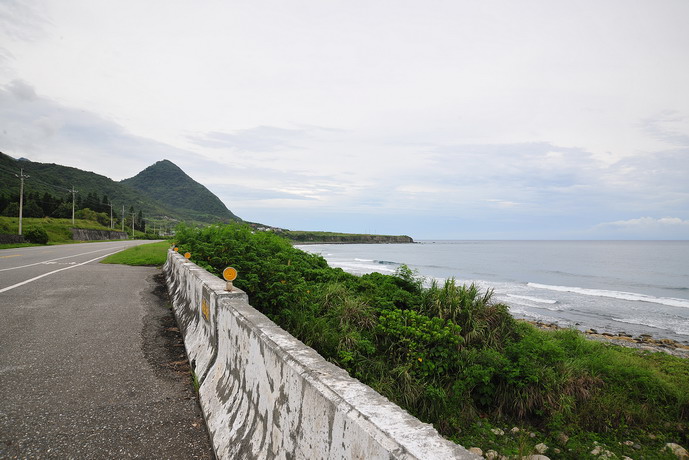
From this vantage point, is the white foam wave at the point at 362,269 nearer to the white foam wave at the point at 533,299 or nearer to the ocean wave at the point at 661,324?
the white foam wave at the point at 533,299

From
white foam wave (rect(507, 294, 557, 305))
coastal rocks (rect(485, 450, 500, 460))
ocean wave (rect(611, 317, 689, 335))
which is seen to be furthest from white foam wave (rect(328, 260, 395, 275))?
coastal rocks (rect(485, 450, 500, 460))

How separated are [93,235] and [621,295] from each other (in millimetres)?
71253

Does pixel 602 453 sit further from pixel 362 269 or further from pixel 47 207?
pixel 47 207

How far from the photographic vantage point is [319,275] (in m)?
11.4

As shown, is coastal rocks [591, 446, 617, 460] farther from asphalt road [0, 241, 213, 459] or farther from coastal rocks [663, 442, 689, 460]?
asphalt road [0, 241, 213, 459]

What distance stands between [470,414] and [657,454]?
2776 millimetres

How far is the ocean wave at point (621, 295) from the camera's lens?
27.8 metres

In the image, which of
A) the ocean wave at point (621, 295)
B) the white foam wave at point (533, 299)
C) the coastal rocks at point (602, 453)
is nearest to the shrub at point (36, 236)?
the white foam wave at point (533, 299)

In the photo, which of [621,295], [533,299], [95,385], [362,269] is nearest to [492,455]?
[95,385]

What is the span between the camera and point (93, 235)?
204ft

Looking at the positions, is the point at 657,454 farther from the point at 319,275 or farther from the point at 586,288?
the point at 586,288

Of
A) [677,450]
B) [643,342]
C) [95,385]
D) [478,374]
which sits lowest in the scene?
[643,342]

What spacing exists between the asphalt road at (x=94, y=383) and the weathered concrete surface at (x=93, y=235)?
55.6 m

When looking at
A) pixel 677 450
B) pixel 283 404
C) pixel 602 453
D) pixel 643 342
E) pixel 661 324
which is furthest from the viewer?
pixel 661 324
